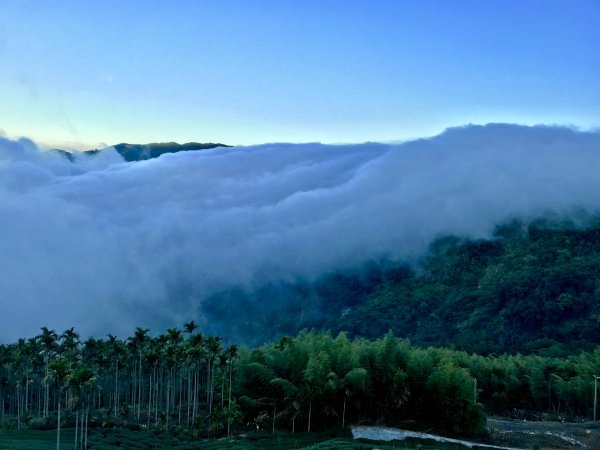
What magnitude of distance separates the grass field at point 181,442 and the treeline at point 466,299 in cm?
6543

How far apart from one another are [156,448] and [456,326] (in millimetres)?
92709

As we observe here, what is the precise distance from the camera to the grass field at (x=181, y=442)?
165ft

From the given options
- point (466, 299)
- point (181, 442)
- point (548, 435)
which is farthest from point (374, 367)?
point (466, 299)

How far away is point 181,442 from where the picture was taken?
56.7m

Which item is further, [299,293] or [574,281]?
[299,293]

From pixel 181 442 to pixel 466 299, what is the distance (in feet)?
314

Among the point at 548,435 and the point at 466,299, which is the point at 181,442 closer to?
the point at 548,435

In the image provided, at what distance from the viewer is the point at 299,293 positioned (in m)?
187

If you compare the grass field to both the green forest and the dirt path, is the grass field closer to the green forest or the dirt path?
the green forest

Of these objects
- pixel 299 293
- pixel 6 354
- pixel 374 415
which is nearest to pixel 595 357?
pixel 374 415

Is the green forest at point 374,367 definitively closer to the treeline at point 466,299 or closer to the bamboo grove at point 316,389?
the bamboo grove at point 316,389

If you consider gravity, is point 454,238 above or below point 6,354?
above

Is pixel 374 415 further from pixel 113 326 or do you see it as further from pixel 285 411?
pixel 113 326

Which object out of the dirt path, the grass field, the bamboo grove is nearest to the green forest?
the bamboo grove
